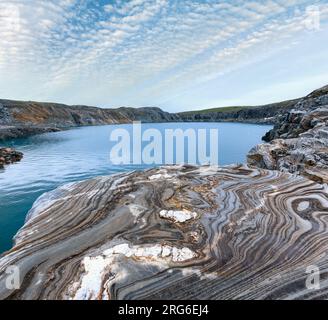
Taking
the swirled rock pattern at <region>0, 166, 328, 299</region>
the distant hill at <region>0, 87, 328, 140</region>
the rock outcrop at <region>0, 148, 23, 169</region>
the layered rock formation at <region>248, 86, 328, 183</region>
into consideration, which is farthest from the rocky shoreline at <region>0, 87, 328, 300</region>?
the distant hill at <region>0, 87, 328, 140</region>

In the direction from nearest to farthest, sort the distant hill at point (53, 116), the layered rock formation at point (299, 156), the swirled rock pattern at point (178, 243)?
the swirled rock pattern at point (178, 243), the layered rock formation at point (299, 156), the distant hill at point (53, 116)

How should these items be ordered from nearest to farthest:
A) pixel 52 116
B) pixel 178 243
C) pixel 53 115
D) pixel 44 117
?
1. pixel 178 243
2. pixel 44 117
3. pixel 52 116
4. pixel 53 115

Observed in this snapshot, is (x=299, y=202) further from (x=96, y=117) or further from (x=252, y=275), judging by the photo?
(x=96, y=117)

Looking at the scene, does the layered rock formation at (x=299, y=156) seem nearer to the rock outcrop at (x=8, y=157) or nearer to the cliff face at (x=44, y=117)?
the rock outcrop at (x=8, y=157)

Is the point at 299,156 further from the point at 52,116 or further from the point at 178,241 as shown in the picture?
the point at 52,116

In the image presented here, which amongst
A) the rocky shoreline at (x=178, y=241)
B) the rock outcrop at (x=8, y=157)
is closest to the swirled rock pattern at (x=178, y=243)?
the rocky shoreline at (x=178, y=241)

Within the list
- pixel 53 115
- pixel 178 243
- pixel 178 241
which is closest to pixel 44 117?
pixel 53 115

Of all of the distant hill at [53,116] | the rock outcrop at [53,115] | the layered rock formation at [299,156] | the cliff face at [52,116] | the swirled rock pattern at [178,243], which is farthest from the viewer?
the rock outcrop at [53,115]


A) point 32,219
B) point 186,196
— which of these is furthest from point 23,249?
point 186,196
